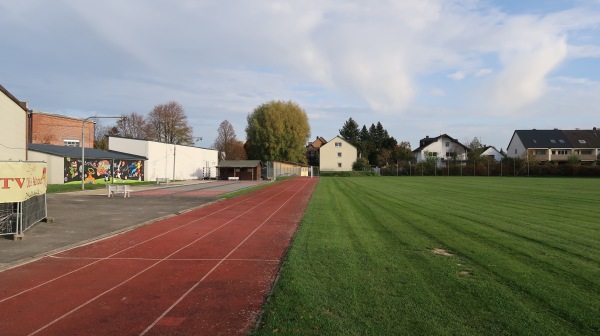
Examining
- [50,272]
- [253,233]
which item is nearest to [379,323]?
[50,272]

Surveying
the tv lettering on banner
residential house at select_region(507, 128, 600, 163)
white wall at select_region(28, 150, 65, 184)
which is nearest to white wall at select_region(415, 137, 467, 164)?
residential house at select_region(507, 128, 600, 163)

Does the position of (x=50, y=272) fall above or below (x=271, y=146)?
below

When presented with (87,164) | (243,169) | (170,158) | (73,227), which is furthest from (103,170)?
(73,227)

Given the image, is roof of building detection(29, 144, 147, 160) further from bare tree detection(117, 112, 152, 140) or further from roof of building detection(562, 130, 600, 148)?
roof of building detection(562, 130, 600, 148)

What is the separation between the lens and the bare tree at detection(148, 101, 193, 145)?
69.9 m

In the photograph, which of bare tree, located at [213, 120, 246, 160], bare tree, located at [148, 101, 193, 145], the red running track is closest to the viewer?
the red running track

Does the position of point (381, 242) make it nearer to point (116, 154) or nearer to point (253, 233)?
point (253, 233)

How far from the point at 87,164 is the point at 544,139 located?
8241cm

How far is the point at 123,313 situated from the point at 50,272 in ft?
10.4

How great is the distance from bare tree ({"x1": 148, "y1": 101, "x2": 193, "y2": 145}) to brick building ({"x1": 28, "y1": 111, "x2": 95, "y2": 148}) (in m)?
11.9

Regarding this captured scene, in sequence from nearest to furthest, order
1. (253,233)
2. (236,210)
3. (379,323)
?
(379,323), (253,233), (236,210)

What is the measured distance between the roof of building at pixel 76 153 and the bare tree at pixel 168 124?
2470 centimetres

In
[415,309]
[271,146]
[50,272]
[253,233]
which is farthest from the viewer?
[271,146]

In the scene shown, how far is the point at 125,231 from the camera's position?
11.9 metres
